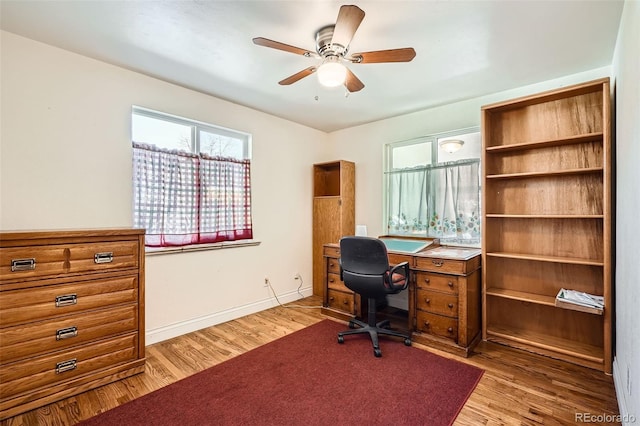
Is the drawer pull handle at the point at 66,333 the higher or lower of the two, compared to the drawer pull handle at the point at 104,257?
lower

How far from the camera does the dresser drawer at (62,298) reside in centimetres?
175

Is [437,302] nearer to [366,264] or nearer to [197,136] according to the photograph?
[366,264]

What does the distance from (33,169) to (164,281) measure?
4.34 feet

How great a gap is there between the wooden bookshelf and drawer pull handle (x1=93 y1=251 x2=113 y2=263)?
121 inches

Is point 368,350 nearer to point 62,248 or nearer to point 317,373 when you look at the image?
point 317,373

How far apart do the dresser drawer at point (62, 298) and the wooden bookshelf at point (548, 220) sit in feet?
9.94

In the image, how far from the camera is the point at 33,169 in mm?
2152

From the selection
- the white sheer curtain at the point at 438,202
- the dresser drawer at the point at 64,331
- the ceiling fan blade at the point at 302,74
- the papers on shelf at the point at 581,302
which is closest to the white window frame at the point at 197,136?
the dresser drawer at the point at 64,331

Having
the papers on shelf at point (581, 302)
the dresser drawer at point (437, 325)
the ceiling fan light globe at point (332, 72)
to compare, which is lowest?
the dresser drawer at point (437, 325)

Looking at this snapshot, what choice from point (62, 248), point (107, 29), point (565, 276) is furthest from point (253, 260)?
point (565, 276)

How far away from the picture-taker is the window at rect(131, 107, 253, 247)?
8.86 ft

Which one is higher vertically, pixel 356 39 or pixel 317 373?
pixel 356 39

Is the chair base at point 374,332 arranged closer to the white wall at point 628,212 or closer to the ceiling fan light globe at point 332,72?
the white wall at point 628,212

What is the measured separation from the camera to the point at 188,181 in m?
2.94
